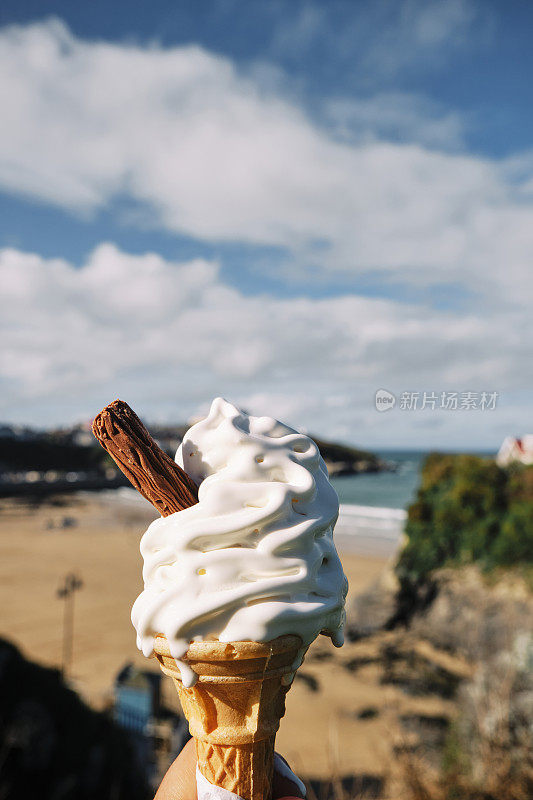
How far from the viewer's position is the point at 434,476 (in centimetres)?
1541

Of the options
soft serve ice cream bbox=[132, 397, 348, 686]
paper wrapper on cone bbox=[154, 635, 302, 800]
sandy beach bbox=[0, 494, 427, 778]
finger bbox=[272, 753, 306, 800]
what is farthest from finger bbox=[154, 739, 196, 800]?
sandy beach bbox=[0, 494, 427, 778]

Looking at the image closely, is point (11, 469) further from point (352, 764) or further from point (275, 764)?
point (275, 764)

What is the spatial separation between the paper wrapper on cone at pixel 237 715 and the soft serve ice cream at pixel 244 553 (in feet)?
0.28

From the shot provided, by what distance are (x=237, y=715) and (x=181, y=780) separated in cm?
32

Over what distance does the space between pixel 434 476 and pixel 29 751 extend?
12139mm

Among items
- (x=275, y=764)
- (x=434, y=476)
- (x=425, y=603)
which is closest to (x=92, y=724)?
(x=275, y=764)

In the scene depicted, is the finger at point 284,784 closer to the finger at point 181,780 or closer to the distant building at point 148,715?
the finger at point 181,780

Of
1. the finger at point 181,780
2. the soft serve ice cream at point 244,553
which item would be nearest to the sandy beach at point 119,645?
the finger at point 181,780

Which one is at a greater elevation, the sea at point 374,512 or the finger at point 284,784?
the finger at point 284,784

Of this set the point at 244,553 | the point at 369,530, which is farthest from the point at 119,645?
the point at 369,530

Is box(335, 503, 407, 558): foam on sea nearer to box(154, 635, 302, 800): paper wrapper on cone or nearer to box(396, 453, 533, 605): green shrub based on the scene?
box(396, 453, 533, 605): green shrub

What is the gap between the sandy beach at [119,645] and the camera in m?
9.38

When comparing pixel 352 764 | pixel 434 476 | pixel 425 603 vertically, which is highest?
pixel 434 476

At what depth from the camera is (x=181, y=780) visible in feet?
6.67
